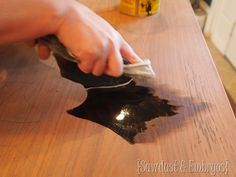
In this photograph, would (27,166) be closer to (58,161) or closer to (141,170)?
(58,161)

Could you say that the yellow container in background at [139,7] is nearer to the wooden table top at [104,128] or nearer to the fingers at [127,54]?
the wooden table top at [104,128]

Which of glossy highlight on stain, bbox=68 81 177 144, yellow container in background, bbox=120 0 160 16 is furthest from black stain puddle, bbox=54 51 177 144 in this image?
yellow container in background, bbox=120 0 160 16

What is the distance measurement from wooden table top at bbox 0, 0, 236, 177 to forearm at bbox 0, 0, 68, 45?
0.10 m

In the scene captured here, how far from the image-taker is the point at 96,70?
1.28ft

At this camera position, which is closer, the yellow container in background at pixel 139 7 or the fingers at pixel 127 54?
the fingers at pixel 127 54

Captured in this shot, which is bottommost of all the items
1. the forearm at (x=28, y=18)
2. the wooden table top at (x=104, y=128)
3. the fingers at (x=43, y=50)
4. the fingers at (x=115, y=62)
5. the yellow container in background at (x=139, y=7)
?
the wooden table top at (x=104, y=128)

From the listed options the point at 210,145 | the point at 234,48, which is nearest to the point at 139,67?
the point at 210,145

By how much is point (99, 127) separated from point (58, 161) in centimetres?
7

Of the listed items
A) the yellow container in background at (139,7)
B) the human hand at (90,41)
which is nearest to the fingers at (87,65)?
the human hand at (90,41)

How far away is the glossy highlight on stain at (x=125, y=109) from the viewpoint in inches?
15.1

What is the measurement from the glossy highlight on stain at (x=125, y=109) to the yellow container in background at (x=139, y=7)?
0.26m

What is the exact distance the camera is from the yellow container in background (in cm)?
62

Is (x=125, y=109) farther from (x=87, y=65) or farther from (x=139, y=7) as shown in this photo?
(x=139, y=7)

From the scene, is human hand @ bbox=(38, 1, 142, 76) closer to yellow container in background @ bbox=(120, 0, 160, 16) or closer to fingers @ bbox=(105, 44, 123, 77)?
fingers @ bbox=(105, 44, 123, 77)
